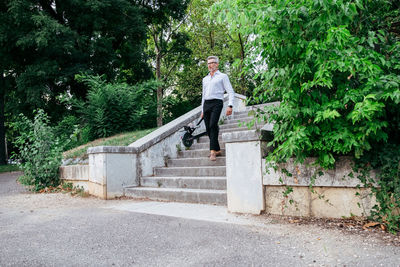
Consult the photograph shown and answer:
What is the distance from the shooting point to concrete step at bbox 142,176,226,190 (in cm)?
536

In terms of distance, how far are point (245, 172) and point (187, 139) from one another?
3.46 m

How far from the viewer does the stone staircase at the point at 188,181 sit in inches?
205

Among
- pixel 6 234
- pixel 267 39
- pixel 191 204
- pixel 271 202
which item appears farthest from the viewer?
pixel 191 204

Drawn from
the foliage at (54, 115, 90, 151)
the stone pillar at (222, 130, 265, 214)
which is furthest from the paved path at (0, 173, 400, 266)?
the foliage at (54, 115, 90, 151)

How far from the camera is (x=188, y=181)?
575 centimetres

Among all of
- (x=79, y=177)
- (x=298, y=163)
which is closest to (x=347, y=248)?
(x=298, y=163)

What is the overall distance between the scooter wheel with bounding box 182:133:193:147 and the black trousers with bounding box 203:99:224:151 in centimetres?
132

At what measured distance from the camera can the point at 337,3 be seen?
9.36 feet

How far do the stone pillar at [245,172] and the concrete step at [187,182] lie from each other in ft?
3.30

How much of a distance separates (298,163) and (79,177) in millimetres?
4928

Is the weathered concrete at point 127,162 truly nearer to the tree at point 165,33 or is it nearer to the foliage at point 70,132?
the foliage at point 70,132

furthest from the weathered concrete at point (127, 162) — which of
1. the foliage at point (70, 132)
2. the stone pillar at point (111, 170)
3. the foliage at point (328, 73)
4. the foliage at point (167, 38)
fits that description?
the foliage at point (167, 38)

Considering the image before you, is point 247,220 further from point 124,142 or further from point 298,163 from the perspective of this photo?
point 124,142

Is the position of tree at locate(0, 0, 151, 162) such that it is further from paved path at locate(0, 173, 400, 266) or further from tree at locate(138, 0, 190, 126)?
paved path at locate(0, 173, 400, 266)
